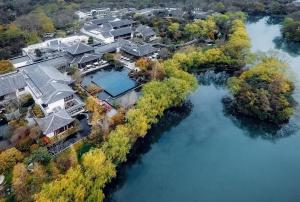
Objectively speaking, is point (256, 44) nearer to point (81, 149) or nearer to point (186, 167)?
point (186, 167)

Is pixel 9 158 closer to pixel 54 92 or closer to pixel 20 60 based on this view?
pixel 54 92

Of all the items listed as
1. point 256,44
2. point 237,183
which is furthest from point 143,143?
point 256,44

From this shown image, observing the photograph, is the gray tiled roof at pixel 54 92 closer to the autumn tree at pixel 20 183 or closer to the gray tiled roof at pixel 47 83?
the gray tiled roof at pixel 47 83

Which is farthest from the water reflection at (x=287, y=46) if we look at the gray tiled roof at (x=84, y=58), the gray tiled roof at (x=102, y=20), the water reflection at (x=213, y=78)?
the gray tiled roof at (x=84, y=58)

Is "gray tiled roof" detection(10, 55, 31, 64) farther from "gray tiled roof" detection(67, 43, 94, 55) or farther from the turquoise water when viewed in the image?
the turquoise water

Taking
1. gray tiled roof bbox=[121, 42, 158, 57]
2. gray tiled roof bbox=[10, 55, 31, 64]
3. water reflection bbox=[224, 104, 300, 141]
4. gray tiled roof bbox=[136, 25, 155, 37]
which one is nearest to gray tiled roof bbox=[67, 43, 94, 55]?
gray tiled roof bbox=[121, 42, 158, 57]
